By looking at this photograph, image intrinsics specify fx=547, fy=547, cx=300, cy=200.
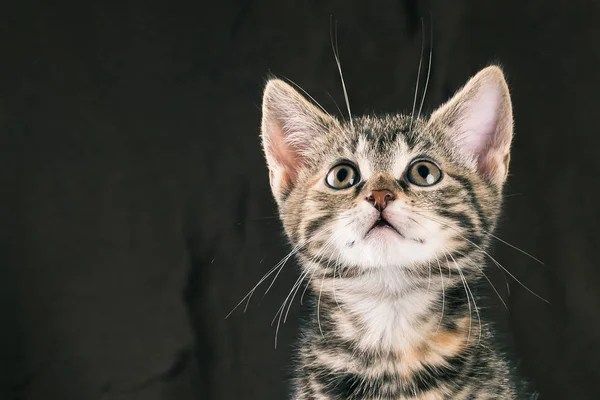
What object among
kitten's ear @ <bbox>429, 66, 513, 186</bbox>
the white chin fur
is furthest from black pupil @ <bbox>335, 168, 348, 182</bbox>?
kitten's ear @ <bbox>429, 66, 513, 186</bbox>

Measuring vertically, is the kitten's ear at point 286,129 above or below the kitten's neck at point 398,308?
above

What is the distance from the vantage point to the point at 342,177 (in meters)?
0.95

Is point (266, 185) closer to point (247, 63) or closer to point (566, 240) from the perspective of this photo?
point (247, 63)

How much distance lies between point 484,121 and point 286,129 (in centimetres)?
36

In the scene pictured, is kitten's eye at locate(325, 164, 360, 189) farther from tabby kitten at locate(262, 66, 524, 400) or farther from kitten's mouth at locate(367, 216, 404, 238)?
kitten's mouth at locate(367, 216, 404, 238)

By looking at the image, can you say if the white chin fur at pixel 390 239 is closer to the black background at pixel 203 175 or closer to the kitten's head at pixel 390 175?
the kitten's head at pixel 390 175

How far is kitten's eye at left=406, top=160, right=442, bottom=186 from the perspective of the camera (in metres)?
0.90

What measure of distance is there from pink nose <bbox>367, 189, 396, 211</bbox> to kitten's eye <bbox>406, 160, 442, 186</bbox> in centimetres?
9

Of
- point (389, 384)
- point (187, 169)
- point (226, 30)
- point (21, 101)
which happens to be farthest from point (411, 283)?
point (21, 101)

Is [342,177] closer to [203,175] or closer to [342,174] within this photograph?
[342,174]

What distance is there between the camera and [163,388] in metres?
0.99

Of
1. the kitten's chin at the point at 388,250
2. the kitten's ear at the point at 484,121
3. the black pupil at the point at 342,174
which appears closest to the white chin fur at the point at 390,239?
the kitten's chin at the point at 388,250

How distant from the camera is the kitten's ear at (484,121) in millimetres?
970

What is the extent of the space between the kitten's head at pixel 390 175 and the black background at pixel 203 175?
4 centimetres
